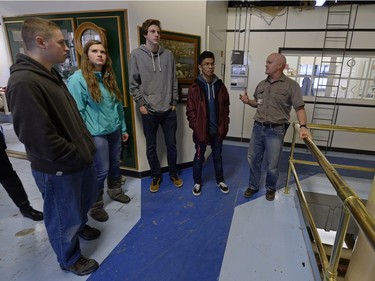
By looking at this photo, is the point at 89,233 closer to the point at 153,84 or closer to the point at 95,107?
the point at 95,107

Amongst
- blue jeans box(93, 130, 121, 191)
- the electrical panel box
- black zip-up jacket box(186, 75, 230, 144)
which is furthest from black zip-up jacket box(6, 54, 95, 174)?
the electrical panel box

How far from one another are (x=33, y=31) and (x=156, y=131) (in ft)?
5.43

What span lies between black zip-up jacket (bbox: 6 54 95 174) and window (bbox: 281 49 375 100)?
4164 millimetres

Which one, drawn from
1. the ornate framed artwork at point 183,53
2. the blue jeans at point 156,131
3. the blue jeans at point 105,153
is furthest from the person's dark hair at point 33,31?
the ornate framed artwork at point 183,53

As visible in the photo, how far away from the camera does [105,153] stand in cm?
218

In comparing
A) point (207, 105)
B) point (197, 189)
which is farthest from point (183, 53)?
point (197, 189)

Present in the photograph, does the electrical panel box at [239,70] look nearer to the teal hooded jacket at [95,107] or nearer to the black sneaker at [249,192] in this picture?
the black sneaker at [249,192]

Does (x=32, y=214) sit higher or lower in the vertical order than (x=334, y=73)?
lower

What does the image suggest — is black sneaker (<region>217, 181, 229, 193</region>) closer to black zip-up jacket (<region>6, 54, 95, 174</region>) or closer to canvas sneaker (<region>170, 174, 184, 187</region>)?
canvas sneaker (<region>170, 174, 184, 187</region>)

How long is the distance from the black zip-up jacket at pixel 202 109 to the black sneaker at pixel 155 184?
2.43 feet

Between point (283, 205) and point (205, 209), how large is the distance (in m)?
0.85

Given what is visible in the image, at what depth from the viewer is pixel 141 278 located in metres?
1.64

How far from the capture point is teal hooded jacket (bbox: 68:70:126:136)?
1934 mm

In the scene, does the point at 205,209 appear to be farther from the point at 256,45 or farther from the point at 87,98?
the point at 256,45
